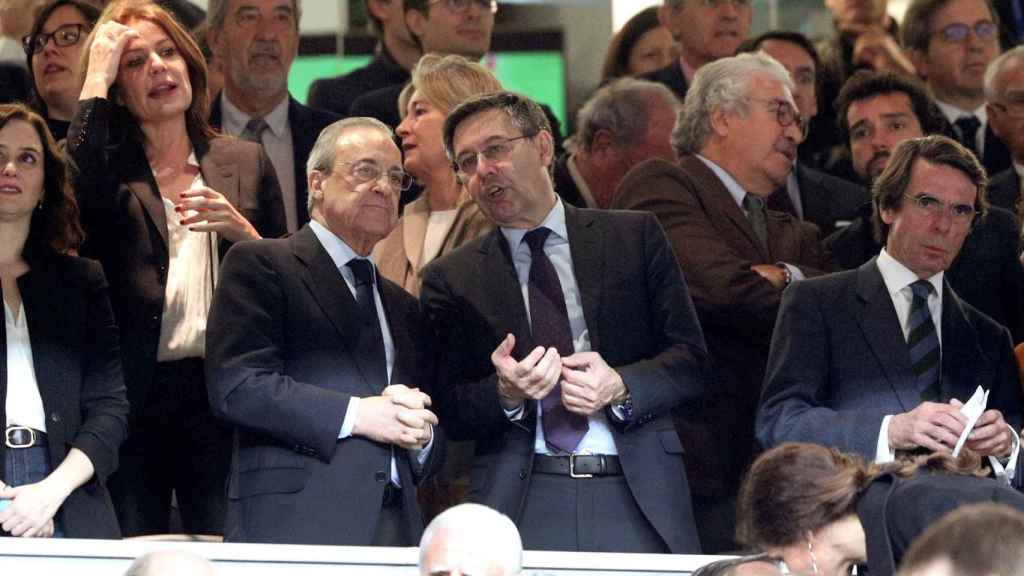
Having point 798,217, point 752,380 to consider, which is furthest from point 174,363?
point 798,217

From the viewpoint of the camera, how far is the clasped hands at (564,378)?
5988 millimetres

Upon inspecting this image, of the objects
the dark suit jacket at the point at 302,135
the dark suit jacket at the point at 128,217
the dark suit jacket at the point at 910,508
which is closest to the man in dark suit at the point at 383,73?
the dark suit jacket at the point at 302,135

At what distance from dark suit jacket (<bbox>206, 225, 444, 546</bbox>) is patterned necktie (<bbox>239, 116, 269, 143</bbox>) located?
4.51 feet

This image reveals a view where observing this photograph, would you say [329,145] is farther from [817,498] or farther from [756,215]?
[817,498]

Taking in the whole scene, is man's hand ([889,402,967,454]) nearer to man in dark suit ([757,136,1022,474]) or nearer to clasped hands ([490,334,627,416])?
man in dark suit ([757,136,1022,474])

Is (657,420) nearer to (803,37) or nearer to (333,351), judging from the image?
(333,351)

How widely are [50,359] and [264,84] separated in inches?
71.5

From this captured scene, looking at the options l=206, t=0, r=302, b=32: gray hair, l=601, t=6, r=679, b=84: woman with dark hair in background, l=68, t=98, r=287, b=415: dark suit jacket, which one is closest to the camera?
l=68, t=98, r=287, b=415: dark suit jacket

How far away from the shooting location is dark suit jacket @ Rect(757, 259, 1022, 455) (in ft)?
20.6

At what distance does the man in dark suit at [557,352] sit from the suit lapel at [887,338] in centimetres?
49

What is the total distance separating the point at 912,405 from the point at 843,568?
975mm

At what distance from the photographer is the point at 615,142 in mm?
7891

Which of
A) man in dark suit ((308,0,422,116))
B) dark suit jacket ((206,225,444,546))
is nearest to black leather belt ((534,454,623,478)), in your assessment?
dark suit jacket ((206,225,444,546))

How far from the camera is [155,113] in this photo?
6656mm
